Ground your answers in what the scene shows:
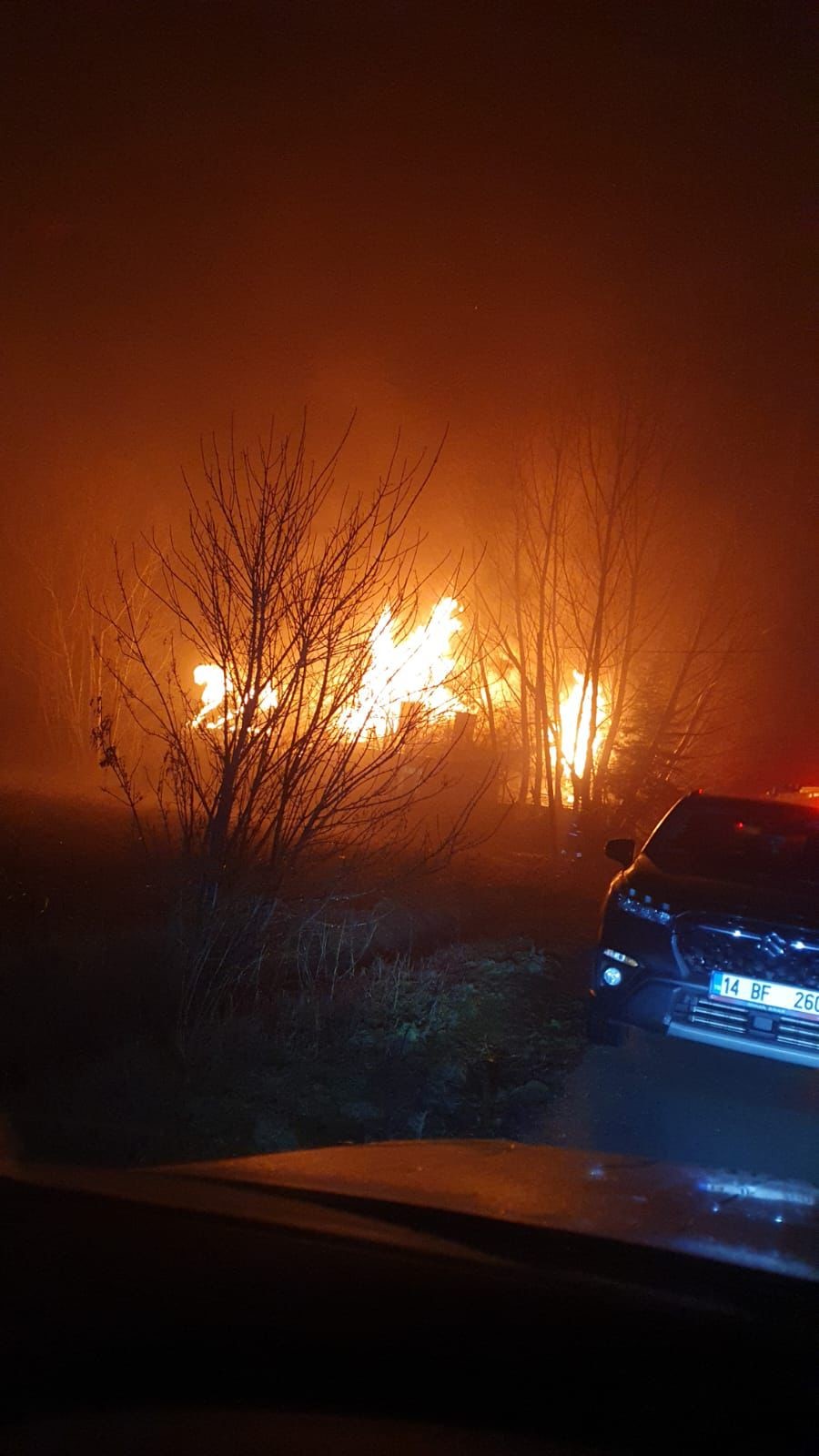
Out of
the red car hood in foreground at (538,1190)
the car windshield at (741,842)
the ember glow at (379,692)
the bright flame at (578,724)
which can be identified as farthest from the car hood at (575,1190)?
the bright flame at (578,724)

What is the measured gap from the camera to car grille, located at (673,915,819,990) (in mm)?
5766

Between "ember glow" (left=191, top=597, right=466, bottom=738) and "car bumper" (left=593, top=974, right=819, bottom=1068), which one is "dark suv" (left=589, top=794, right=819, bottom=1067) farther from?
"ember glow" (left=191, top=597, right=466, bottom=738)

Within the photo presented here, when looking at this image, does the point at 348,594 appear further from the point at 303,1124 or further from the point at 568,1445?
the point at 568,1445

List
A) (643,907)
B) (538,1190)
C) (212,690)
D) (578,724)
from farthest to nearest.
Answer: (578,724), (212,690), (643,907), (538,1190)

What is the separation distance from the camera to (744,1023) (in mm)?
5832

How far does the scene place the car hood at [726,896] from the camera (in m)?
5.93

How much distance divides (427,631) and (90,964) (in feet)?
9.92

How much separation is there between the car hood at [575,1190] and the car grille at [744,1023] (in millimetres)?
1690

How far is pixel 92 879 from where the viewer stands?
997 cm

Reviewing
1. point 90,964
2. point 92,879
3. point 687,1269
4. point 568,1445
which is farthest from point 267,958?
point 568,1445

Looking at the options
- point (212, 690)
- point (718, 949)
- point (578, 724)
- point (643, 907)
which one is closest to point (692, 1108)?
point (718, 949)

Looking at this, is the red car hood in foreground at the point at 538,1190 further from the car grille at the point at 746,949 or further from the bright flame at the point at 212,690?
the bright flame at the point at 212,690

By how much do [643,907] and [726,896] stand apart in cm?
47

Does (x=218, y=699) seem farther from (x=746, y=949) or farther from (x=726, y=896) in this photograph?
(x=746, y=949)
